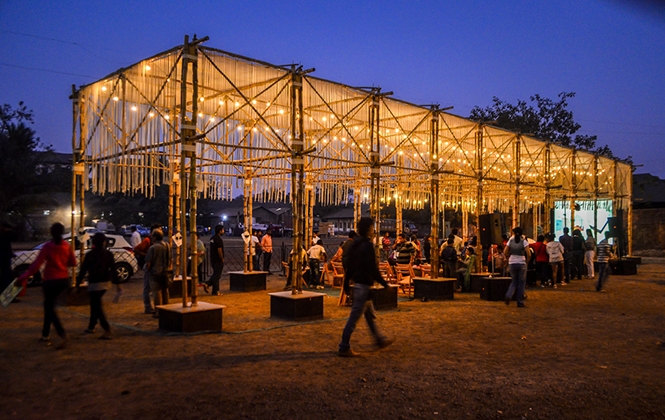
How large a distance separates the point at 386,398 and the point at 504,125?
36.9 meters

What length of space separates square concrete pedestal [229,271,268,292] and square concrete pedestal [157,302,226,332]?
504 cm

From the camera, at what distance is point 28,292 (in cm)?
1284

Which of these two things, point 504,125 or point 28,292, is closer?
point 28,292

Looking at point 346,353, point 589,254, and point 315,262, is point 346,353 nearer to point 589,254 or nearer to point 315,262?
point 315,262

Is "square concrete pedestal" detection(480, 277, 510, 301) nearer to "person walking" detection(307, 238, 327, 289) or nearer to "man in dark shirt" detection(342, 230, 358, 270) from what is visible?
"man in dark shirt" detection(342, 230, 358, 270)

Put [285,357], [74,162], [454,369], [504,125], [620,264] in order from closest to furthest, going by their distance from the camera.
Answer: [454,369] < [285,357] < [74,162] < [620,264] < [504,125]

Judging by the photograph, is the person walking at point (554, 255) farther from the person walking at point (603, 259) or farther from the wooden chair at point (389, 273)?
the wooden chair at point (389, 273)

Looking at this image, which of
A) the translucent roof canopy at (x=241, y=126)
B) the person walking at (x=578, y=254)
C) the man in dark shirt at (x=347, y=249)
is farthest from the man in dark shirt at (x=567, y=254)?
the man in dark shirt at (x=347, y=249)

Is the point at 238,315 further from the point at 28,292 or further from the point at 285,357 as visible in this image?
the point at 28,292

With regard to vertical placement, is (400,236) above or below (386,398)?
above

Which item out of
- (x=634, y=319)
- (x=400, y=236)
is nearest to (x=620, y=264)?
(x=400, y=236)

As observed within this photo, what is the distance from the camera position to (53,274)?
23.1 feet

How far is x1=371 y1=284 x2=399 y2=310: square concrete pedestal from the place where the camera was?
34.1ft

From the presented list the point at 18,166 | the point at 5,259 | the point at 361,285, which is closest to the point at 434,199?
the point at 361,285
